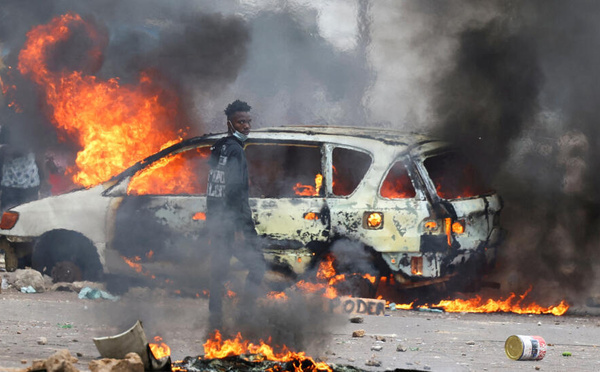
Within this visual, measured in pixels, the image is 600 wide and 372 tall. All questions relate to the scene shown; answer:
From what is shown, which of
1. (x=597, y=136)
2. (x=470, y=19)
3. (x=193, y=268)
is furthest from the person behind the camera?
(x=470, y=19)

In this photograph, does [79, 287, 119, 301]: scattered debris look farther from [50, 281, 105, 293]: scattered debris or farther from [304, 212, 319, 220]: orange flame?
[304, 212, 319, 220]: orange flame

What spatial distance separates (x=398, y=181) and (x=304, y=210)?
3.03 feet

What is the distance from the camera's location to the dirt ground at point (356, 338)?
610 cm

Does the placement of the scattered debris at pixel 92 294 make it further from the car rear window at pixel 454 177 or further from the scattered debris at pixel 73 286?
the car rear window at pixel 454 177

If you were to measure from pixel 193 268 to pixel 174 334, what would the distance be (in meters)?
1.75

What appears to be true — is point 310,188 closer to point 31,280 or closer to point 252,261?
point 252,261

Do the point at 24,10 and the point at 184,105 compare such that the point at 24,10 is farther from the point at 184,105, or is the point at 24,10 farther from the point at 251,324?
the point at 251,324

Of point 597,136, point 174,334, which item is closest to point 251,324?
point 174,334

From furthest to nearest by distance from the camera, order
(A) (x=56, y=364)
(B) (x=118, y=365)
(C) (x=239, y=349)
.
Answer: (C) (x=239, y=349) → (B) (x=118, y=365) → (A) (x=56, y=364)

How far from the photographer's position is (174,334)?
6367 mm

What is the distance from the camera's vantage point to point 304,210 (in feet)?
27.7

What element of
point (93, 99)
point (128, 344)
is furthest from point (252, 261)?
point (93, 99)

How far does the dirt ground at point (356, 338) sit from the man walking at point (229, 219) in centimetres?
42

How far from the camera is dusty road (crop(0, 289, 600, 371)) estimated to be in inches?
241
